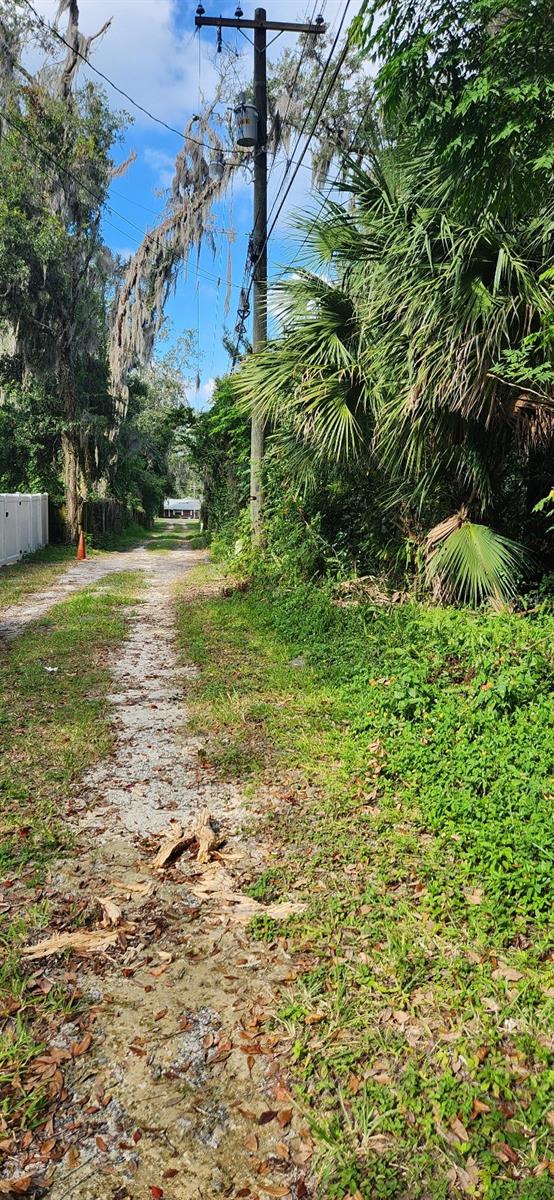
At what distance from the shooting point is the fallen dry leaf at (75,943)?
2687mm

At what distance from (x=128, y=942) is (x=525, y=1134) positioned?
1474mm

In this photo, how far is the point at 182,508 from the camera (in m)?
81.3

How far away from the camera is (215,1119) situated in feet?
6.58

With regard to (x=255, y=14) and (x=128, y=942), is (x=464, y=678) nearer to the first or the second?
(x=128, y=942)

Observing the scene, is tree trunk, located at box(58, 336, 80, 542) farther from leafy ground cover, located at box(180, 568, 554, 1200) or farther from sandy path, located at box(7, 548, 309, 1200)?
sandy path, located at box(7, 548, 309, 1200)

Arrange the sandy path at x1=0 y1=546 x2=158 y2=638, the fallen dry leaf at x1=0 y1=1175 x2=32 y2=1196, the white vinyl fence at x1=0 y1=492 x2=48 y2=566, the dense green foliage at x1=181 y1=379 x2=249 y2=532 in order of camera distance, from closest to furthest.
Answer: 1. the fallen dry leaf at x1=0 y1=1175 x2=32 y2=1196
2. the sandy path at x1=0 y1=546 x2=158 y2=638
3. the dense green foliage at x1=181 y1=379 x2=249 y2=532
4. the white vinyl fence at x1=0 y1=492 x2=48 y2=566

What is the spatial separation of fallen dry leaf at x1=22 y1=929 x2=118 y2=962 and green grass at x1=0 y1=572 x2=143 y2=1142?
7cm

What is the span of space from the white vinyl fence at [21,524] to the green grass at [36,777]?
22.5 ft

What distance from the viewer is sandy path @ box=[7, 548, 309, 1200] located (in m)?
1.87

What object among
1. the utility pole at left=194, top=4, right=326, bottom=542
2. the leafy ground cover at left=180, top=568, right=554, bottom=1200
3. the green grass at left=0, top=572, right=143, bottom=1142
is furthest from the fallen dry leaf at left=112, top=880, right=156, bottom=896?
the utility pole at left=194, top=4, right=326, bottom=542

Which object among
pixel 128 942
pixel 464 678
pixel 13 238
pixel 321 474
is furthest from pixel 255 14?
pixel 128 942

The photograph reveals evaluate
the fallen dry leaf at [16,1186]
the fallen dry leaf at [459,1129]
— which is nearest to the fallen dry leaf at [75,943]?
the fallen dry leaf at [16,1186]

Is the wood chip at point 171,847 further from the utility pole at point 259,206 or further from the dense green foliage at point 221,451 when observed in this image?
the dense green foliage at point 221,451

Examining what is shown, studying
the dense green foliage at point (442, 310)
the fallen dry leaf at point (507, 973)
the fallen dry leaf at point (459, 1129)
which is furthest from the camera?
the dense green foliage at point (442, 310)
